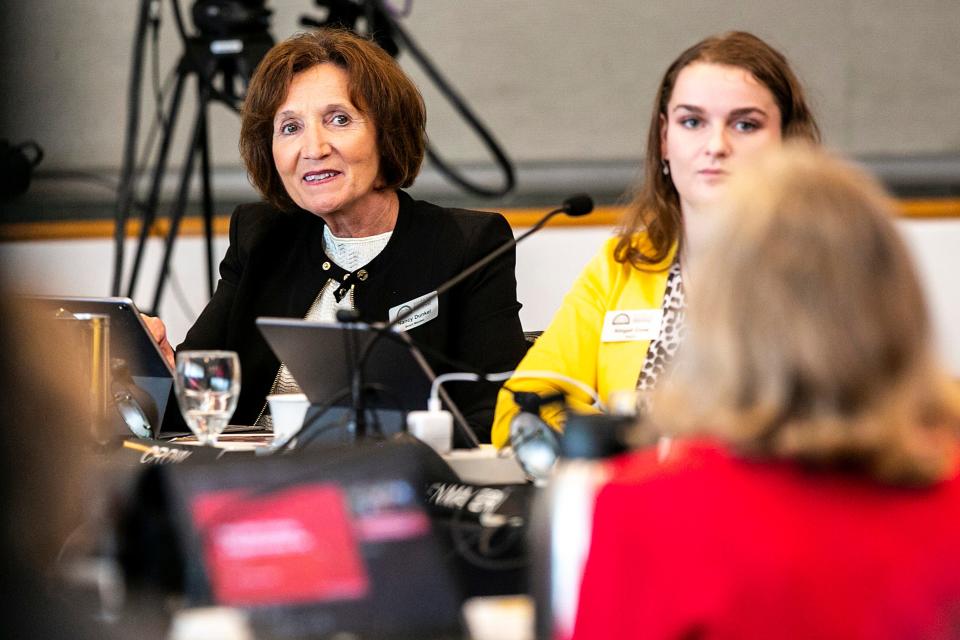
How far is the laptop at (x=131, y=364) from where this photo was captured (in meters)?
1.85

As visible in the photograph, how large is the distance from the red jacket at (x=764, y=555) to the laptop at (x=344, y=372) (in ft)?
2.34

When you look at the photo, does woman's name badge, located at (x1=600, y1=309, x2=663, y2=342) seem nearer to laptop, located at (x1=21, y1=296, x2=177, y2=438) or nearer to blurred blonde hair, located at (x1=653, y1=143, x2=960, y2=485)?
laptop, located at (x1=21, y1=296, x2=177, y2=438)

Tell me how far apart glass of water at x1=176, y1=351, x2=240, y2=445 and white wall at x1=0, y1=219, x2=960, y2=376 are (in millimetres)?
1921

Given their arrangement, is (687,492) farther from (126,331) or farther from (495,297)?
(495,297)

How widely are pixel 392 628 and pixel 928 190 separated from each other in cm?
336

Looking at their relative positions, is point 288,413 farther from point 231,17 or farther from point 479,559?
point 231,17

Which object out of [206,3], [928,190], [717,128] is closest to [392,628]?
[717,128]

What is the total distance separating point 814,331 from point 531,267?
10.5 feet

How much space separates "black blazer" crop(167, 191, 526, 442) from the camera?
232 centimetres

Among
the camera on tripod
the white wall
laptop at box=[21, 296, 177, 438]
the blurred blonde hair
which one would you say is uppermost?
the camera on tripod

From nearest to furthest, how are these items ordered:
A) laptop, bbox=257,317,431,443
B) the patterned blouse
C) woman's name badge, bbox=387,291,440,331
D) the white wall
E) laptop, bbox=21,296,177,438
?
1. laptop, bbox=257,317,431,443
2. laptop, bbox=21,296,177,438
3. the patterned blouse
4. woman's name badge, bbox=387,291,440,331
5. the white wall

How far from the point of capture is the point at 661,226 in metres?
2.15

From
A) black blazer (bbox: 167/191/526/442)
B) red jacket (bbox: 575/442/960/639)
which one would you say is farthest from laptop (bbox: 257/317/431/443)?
red jacket (bbox: 575/442/960/639)

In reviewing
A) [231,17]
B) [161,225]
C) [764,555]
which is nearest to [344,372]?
[764,555]
